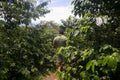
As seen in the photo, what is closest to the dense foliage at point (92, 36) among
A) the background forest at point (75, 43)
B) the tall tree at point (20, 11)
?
the background forest at point (75, 43)

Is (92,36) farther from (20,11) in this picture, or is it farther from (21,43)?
(20,11)

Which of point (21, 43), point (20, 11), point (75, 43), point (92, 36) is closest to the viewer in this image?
point (92, 36)

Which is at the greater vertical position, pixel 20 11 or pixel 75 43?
pixel 20 11

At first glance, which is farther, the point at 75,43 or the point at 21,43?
the point at 21,43

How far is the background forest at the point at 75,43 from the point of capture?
15.8 feet

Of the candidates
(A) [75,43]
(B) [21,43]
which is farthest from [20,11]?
(A) [75,43]

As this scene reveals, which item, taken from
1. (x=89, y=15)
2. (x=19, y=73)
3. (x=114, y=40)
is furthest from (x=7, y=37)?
(x=114, y=40)

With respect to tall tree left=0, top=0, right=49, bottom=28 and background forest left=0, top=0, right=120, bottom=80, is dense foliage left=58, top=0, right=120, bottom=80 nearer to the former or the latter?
background forest left=0, top=0, right=120, bottom=80

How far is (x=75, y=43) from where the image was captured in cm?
636

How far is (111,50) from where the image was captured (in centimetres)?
468

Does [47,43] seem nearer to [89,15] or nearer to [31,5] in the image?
[31,5]

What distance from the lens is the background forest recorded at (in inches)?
190

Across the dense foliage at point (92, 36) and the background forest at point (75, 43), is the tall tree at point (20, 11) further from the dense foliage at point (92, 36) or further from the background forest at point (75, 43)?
the dense foliage at point (92, 36)

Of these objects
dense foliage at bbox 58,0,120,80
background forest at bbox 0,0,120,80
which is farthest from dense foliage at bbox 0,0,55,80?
dense foliage at bbox 58,0,120,80
